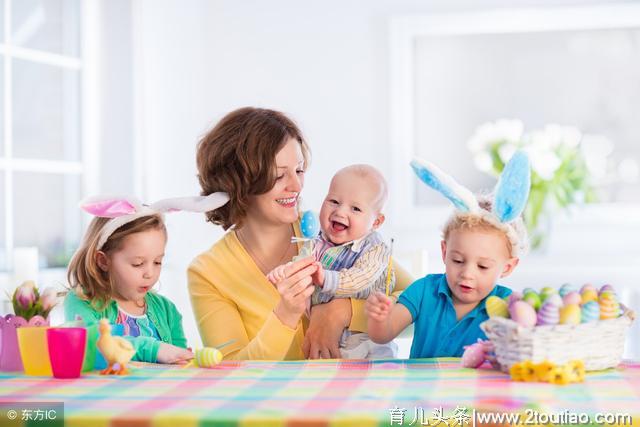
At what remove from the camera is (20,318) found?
5.11 feet

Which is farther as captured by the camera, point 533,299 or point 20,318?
point 20,318

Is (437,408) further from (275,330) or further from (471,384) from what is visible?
(275,330)

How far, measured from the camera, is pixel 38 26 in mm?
3359

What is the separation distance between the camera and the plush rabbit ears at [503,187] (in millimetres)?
1524

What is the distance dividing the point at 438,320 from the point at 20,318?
33.2 inches

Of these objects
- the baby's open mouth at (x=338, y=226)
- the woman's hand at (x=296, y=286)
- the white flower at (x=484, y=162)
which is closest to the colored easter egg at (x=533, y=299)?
the woman's hand at (x=296, y=286)

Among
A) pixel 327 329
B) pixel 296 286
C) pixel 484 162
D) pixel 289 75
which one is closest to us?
pixel 296 286

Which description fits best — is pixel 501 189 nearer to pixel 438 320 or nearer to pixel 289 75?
pixel 438 320

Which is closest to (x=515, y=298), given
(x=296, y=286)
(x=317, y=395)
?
(x=317, y=395)

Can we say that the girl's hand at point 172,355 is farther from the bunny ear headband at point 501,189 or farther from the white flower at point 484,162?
the white flower at point 484,162

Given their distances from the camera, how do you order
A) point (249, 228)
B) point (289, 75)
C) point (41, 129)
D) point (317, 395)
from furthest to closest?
point (289, 75), point (41, 129), point (249, 228), point (317, 395)

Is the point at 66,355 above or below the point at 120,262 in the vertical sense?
below

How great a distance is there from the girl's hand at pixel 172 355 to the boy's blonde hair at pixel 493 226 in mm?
592

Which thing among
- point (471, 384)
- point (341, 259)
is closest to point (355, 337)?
point (341, 259)
